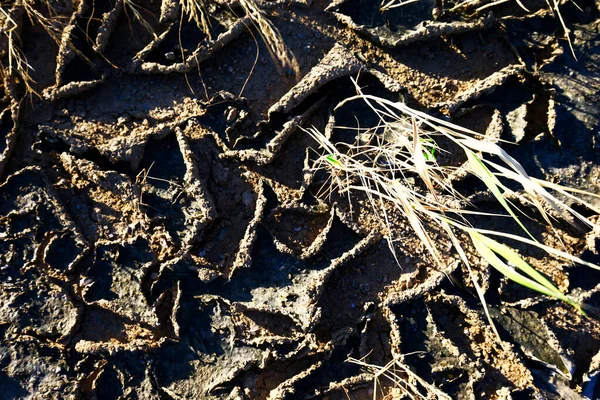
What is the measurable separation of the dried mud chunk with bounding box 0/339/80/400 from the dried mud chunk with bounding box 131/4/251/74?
1.07 metres

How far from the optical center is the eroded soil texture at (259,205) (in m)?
1.68

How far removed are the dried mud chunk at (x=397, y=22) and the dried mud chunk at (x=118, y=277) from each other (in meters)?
1.14

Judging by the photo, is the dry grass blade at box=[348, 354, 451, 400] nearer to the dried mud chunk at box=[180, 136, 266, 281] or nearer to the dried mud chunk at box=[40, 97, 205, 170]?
the dried mud chunk at box=[180, 136, 266, 281]

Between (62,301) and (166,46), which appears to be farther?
(166,46)

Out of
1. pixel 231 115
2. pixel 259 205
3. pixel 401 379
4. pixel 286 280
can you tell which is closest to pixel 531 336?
pixel 401 379

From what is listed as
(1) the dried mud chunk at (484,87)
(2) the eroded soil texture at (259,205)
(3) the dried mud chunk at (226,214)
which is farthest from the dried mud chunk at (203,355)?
(1) the dried mud chunk at (484,87)

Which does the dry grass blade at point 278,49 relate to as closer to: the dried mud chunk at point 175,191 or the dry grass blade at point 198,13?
the dry grass blade at point 198,13

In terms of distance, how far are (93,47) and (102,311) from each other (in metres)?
0.97

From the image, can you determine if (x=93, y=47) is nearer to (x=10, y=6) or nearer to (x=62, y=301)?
(x=10, y=6)

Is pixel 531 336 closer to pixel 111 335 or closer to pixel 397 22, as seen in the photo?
pixel 397 22

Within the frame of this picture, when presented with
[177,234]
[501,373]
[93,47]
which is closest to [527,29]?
[501,373]

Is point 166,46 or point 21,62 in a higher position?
point 21,62

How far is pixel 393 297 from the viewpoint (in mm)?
1699

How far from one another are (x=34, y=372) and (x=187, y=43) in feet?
4.30
